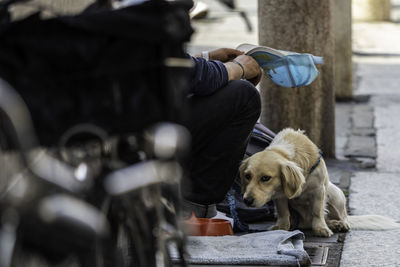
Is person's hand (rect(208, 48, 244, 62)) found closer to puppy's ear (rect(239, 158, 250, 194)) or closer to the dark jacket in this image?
the dark jacket

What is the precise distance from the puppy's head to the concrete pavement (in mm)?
306

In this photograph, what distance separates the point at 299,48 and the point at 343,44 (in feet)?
9.01

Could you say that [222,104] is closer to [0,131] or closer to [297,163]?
[297,163]

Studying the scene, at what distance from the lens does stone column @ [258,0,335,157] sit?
Answer: 18.5 feet

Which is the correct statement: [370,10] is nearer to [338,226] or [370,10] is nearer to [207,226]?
[338,226]

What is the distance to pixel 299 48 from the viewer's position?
222 inches

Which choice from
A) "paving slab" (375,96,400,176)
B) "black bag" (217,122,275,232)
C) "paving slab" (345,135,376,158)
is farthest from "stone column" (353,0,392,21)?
"black bag" (217,122,275,232)

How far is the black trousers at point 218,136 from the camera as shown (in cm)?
425

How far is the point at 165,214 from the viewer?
9.38 ft

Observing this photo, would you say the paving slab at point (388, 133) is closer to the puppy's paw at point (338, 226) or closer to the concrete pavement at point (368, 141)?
the concrete pavement at point (368, 141)

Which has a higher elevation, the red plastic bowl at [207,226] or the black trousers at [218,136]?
the black trousers at [218,136]

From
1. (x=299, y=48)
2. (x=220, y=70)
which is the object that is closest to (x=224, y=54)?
(x=220, y=70)

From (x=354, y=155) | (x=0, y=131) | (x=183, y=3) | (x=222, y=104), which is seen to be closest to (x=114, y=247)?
(x=0, y=131)

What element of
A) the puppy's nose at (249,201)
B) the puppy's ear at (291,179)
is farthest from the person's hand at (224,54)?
the puppy's nose at (249,201)
